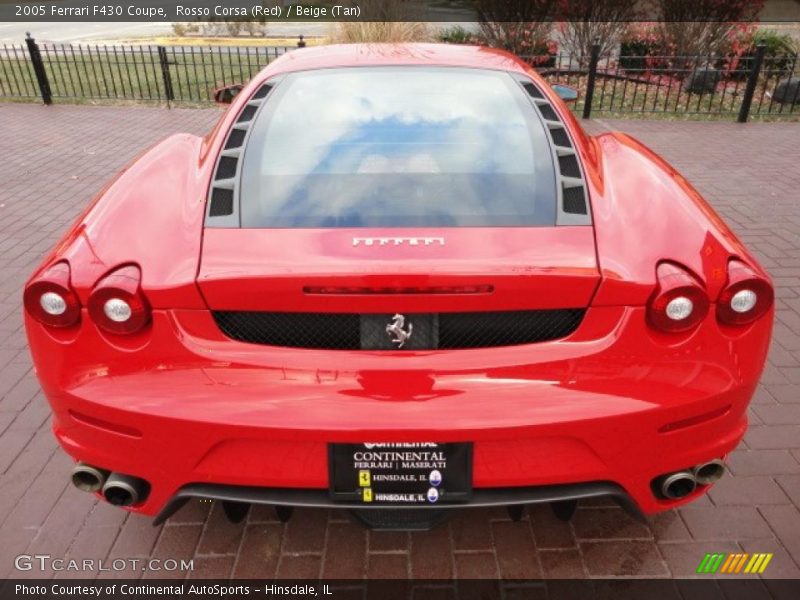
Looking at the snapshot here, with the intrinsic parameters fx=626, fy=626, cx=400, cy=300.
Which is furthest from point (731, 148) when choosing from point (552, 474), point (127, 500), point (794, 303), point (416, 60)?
point (127, 500)

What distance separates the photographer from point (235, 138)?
2354 mm

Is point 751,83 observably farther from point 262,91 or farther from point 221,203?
point 221,203

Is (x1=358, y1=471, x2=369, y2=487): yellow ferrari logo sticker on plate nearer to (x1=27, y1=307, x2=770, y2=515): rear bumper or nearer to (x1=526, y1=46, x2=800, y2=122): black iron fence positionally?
(x1=27, y1=307, x2=770, y2=515): rear bumper

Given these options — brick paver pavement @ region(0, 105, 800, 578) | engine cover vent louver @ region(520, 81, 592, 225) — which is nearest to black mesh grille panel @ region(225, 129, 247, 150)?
engine cover vent louver @ region(520, 81, 592, 225)

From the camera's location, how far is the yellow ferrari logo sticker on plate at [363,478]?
174 centimetres

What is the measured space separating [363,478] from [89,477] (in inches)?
34.7

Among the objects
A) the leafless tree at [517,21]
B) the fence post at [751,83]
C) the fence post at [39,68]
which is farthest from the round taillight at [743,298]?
the leafless tree at [517,21]

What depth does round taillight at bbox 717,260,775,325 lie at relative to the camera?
179cm

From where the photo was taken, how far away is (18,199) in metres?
6.07

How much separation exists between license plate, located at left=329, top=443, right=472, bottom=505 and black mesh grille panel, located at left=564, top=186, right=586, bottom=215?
78cm

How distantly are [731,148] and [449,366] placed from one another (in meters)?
8.06

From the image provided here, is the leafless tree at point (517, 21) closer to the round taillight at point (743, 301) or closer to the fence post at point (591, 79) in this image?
the fence post at point (591, 79)

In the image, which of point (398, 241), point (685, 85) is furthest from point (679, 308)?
point (685, 85)

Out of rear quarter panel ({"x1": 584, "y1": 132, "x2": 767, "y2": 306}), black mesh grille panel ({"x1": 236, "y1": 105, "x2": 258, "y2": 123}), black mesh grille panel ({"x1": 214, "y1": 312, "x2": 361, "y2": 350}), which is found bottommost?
black mesh grille panel ({"x1": 214, "y1": 312, "x2": 361, "y2": 350})
